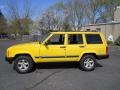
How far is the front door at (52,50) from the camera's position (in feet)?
41.5

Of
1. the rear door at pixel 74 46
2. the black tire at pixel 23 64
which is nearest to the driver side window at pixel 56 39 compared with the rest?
the rear door at pixel 74 46

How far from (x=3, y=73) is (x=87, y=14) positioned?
55657 millimetres

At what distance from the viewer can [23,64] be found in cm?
1254

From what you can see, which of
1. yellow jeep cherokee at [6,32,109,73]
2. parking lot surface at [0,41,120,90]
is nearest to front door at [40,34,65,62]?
yellow jeep cherokee at [6,32,109,73]

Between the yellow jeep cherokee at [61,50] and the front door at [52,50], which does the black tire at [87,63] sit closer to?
the yellow jeep cherokee at [61,50]

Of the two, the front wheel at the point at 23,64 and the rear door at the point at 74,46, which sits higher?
the rear door at the point at 74,46

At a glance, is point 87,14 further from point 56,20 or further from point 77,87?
point 77,87

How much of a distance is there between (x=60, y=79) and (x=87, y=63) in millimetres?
2603

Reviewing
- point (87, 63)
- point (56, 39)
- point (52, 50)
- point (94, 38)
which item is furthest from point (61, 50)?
point (94, 38)

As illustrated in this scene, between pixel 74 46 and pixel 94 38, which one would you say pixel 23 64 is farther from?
pixel 94 38

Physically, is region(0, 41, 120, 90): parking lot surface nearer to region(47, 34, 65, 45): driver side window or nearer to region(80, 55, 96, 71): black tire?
region(80, 55, 96, 71): black tire

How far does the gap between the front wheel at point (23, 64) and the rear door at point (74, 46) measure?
67.8 inches

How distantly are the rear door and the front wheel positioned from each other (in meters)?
1.72

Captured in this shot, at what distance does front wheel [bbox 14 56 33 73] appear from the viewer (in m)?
12.4
